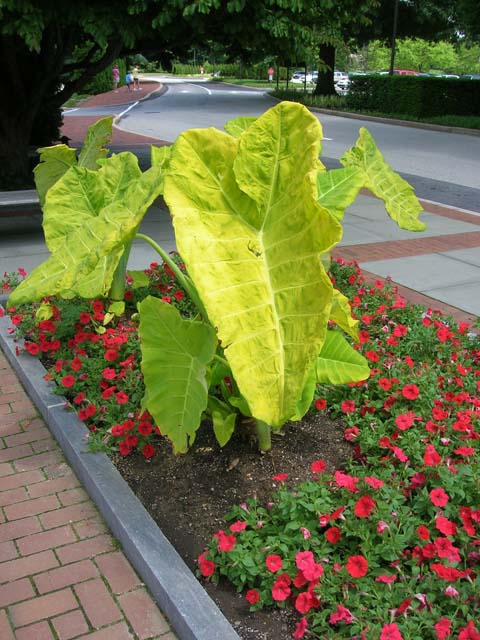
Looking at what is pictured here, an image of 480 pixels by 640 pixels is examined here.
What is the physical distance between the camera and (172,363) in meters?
2.87

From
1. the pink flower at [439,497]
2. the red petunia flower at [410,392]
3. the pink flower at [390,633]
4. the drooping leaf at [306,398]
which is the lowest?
the pink flower at [390,633]

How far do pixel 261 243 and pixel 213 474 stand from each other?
3.66 ft

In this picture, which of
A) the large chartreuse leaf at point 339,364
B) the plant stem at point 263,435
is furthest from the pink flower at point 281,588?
the large chartreuse leaf at point 339,364

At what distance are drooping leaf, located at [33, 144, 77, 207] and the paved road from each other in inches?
258

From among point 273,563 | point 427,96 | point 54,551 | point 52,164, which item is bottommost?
point 427,96

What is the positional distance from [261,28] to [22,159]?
426 centimetres

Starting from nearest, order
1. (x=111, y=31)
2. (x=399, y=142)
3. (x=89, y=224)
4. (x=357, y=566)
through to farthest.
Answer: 1. (x=357, y=566)
2. (x=89, y=224)
3. (x=111, y=31)
4. (x=399, y=142)

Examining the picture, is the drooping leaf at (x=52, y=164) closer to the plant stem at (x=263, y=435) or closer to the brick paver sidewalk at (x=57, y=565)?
the brick paver sidewalk at (x=57, y=565)

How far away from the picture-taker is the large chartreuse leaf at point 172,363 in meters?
2.81

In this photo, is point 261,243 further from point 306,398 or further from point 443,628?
point 443,628

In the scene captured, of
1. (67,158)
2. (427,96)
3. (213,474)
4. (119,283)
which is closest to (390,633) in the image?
(213,474)

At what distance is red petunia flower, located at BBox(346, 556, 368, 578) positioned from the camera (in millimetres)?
2322

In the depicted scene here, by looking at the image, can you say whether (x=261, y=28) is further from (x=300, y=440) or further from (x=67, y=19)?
(x=300, y=440)

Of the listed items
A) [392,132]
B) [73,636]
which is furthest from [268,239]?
[392,132]
